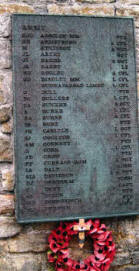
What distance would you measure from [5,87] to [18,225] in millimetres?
1036

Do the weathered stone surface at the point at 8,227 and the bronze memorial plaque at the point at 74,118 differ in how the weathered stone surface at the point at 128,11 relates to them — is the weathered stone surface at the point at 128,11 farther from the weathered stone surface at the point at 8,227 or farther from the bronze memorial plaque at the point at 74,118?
the weathered stone surface at the point at 8,227

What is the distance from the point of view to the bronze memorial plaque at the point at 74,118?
273 cm

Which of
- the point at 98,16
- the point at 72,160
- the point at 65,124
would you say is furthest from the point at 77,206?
the point at 98,16

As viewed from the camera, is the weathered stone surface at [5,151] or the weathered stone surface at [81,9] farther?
the weathered stone surface at [81,9]

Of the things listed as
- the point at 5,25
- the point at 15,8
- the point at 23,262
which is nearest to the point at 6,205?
the point at 23,262

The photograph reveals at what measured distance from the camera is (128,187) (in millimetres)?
2855

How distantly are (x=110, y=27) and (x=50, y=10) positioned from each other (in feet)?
1.61

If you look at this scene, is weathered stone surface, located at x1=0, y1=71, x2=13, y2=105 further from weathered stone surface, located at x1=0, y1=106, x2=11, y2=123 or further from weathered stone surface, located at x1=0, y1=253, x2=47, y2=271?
weathered stone surface, located at x1=0, y1=253, x2=47, y2=271

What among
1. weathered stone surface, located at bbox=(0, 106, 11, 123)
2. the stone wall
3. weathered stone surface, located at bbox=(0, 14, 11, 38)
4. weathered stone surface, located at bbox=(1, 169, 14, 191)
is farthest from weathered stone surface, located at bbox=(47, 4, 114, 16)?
weathered stone surface, located at bbox=(1, 169, 14, 191)

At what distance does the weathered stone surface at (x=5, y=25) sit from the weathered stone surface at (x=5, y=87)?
0.99 ft

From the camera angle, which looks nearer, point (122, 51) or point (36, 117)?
point (36, 117)

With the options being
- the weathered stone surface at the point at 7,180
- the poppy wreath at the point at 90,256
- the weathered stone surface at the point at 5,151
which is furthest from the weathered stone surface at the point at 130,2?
the poppy wreath at the point at 90,256

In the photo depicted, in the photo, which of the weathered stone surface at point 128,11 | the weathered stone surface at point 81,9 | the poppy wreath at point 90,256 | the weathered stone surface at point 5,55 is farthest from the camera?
the weathered stone surface at point 128,11

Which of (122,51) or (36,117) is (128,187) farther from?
(122,51)
